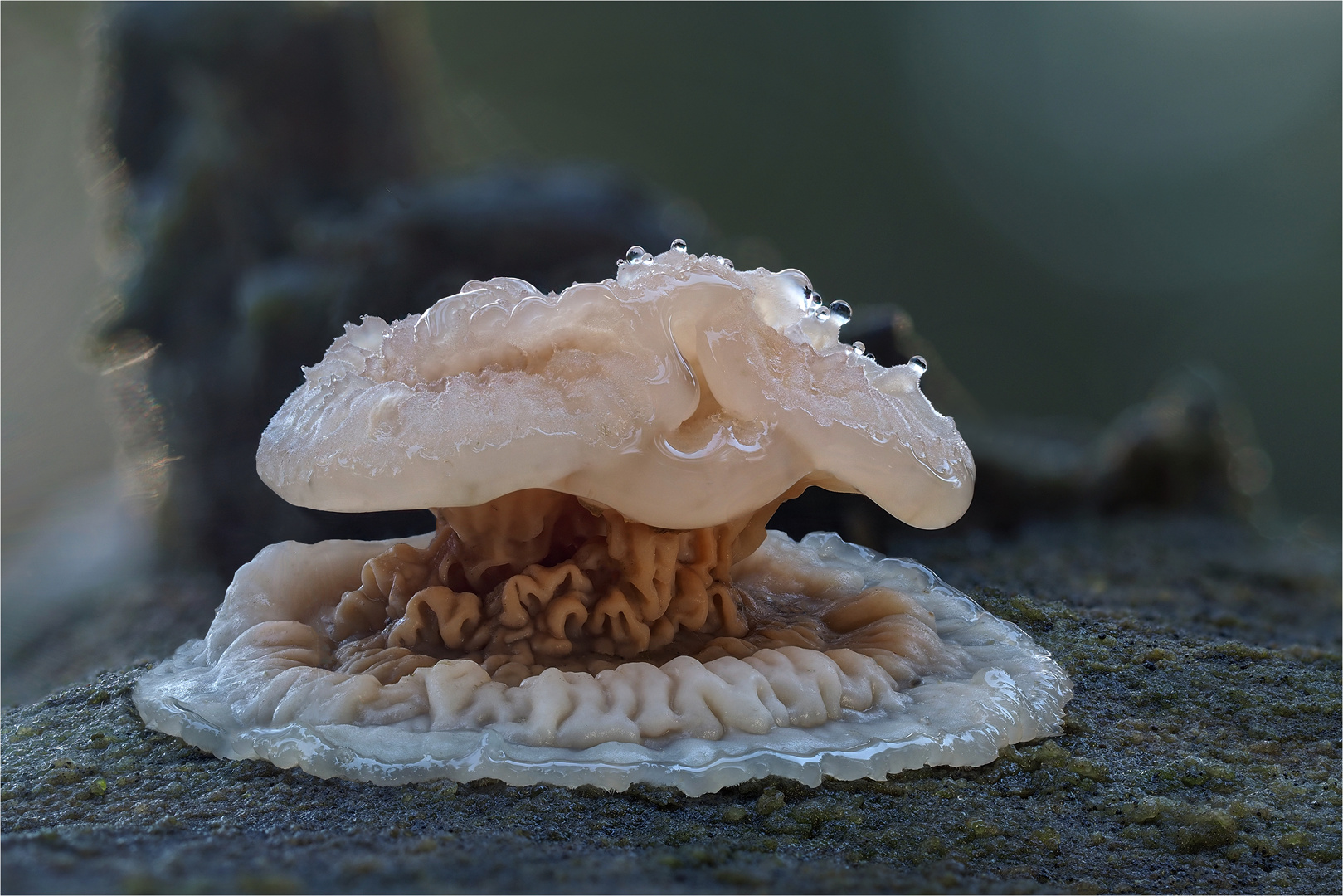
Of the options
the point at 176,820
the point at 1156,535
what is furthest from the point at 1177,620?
the point at 176,820

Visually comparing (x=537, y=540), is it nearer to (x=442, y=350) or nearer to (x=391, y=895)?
(x=442, y=350)

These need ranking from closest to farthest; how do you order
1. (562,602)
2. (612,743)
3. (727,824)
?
1. (727,824)
2. (612,743)
3. (562,602)

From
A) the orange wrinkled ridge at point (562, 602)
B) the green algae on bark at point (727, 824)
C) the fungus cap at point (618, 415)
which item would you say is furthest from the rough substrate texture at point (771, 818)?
the fungus cap at point (618, 415)

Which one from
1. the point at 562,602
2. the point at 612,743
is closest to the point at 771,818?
the point at 612,743

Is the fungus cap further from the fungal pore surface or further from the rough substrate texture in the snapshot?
the rough substrate texture

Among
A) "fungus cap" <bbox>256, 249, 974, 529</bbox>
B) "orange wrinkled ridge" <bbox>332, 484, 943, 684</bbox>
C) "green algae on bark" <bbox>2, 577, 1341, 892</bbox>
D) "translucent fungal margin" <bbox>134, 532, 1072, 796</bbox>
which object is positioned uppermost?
"fungus cap" <bbox>256, 249, 974, 529</bbox>

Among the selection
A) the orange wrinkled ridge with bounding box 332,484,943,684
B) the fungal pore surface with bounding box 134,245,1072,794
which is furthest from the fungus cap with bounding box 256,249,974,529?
the orange wrinkled ridge with bounding box 332,484,943,684

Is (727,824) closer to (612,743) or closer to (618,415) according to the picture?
(612,743)
